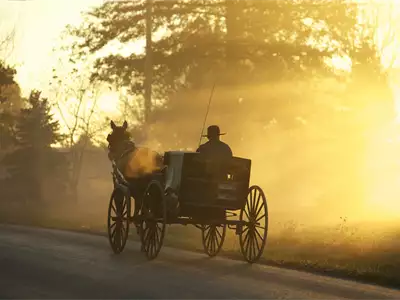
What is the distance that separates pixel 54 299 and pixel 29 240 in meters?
10.1

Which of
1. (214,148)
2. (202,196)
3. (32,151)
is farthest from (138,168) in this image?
(32,151)

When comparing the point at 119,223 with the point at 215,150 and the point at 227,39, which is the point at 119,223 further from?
the point at 227,39

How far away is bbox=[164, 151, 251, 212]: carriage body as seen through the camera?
53.6ft

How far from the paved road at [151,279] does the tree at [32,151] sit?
146 ft

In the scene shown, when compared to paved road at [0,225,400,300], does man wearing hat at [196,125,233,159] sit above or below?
above

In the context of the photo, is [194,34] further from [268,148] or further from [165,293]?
[165,293]

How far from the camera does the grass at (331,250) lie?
14844 mm

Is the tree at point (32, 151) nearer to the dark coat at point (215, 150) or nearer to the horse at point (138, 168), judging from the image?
the horse at point (138, 168)

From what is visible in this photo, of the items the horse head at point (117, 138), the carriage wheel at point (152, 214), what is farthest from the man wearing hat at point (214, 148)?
the horse head at point (117, 138)

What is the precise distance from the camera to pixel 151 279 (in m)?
13.2

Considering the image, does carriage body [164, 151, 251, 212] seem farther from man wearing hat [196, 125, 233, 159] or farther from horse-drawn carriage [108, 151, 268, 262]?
man wearing hat [196, 125, 233, 159]

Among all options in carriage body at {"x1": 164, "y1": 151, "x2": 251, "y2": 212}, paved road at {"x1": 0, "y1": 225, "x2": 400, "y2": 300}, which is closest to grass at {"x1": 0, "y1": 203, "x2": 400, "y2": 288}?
paved road at {"x1": 0, "y1": 225, "x2": 400, "y2": 300}

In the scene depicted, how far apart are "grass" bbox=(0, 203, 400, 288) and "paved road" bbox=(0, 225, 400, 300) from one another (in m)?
0.83

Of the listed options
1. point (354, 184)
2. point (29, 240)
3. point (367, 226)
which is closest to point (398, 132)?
point (354, 184)
